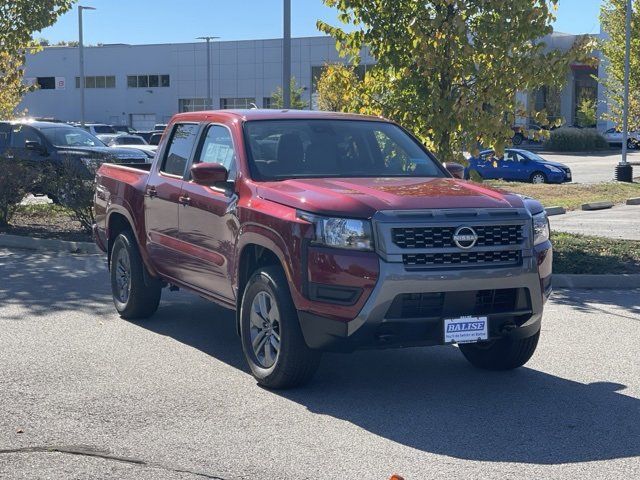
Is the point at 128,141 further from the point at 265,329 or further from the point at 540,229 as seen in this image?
the point at 540,229

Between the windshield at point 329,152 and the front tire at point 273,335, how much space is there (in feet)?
3.12

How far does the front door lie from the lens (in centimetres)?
785

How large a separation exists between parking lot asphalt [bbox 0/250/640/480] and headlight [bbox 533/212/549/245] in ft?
3.42

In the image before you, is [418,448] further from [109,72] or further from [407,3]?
[109,72]

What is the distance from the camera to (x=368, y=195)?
6.98 metres

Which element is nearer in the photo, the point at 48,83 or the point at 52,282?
the point at 52,282

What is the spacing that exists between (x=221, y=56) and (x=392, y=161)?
7547 centimetres

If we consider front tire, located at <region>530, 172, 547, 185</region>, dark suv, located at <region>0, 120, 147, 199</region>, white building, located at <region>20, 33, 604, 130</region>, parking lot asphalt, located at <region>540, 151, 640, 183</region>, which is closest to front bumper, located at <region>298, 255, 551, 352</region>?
dark suv, located at <region>0, 120, 147, 199</region>

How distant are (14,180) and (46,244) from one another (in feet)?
5.07

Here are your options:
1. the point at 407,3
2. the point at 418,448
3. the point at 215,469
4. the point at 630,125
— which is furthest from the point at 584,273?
the point at 630,125

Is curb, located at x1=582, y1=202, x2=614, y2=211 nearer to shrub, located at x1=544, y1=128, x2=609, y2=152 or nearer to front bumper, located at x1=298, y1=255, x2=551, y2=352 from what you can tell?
front bumper, located at x1=298, y1=255, x2=551, y2=352

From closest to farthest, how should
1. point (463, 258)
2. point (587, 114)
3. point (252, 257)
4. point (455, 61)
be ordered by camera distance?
point (463, 258) < point (252, 257) < point (455, 61) < point (587, 114)

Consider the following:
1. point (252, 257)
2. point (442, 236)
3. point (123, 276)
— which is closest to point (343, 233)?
point (442, 236)

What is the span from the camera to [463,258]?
269 inches
